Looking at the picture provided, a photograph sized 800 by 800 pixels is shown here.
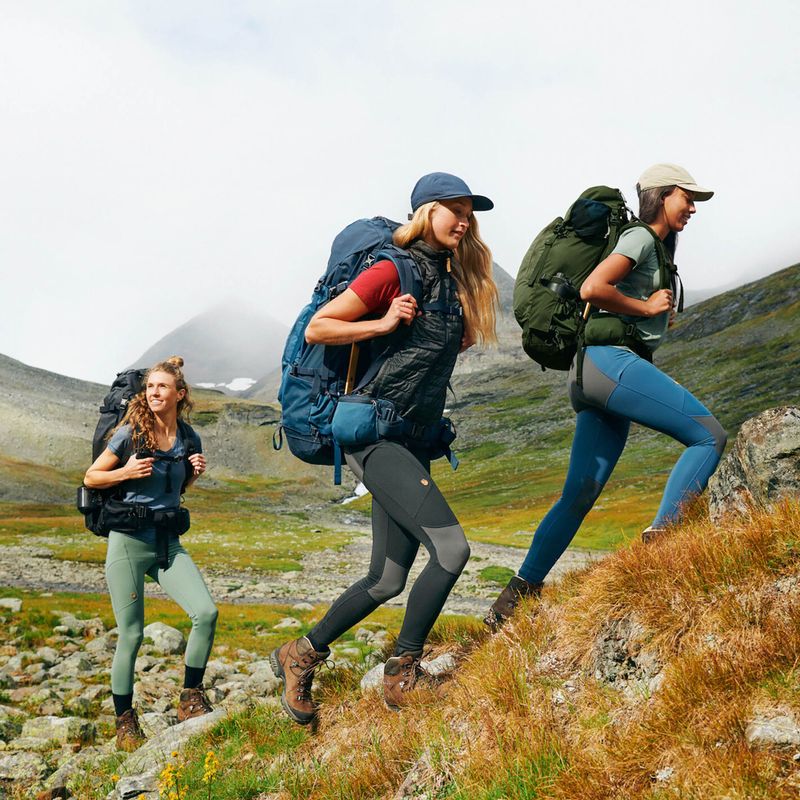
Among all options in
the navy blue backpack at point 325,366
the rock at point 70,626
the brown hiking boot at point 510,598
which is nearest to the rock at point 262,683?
the brown hiking boot at point 510,598

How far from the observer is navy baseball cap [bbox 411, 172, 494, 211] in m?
5.52

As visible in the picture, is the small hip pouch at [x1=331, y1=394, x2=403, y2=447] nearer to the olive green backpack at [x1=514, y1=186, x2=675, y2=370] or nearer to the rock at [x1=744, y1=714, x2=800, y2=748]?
the olive green backpack at [x1=514, y1=186, x2=675, y2=370]

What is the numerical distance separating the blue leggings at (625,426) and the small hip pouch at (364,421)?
5.32 ft

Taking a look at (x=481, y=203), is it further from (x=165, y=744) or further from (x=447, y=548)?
(x=165, y=744)

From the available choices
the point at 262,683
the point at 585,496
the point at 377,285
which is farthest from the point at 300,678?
the point at 262,683

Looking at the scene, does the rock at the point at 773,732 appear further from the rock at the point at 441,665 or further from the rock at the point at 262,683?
the rock at the point at 262,683

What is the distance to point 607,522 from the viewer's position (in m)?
67.6

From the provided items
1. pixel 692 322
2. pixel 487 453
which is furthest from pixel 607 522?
pixel 692 322

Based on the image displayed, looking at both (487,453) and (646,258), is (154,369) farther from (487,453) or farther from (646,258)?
(487,453)

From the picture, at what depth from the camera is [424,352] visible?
Answer: 17.9ft

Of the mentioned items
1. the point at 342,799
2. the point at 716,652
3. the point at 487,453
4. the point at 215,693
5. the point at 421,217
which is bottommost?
the point at 487,453

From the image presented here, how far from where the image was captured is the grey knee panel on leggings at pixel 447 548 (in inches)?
209

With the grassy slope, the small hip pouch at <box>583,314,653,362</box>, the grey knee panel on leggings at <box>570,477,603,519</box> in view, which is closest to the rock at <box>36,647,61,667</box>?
the grassy slope

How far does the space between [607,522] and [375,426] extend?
65936 mm
